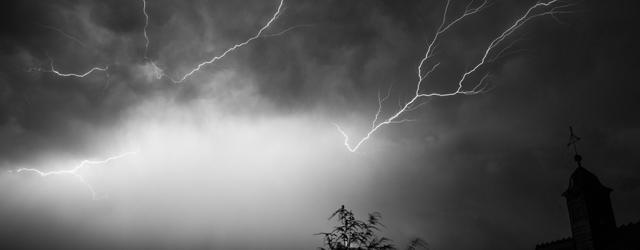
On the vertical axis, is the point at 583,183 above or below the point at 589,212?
above

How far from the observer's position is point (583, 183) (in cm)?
2436

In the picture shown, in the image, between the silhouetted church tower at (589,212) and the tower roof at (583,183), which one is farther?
the tower roof at (583,183)

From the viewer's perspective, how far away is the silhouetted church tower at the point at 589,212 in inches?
914

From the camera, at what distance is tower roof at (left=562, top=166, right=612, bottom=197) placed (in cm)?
2423

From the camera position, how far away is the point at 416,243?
16.9ft

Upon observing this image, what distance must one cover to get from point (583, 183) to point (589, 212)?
1.67 metres

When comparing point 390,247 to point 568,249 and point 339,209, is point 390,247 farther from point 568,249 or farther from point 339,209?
point 568,249

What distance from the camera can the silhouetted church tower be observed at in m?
23.2

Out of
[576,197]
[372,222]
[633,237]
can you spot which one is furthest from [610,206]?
[372,222]

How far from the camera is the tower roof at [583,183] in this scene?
24.2 meters

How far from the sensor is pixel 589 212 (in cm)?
2373

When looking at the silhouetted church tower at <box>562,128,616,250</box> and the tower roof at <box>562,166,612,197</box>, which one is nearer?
the silhouetted church tower at <box>562,128,616,250</box>

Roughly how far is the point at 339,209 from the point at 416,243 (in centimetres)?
116

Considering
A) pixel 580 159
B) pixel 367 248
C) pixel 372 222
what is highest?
pixel 580 159
